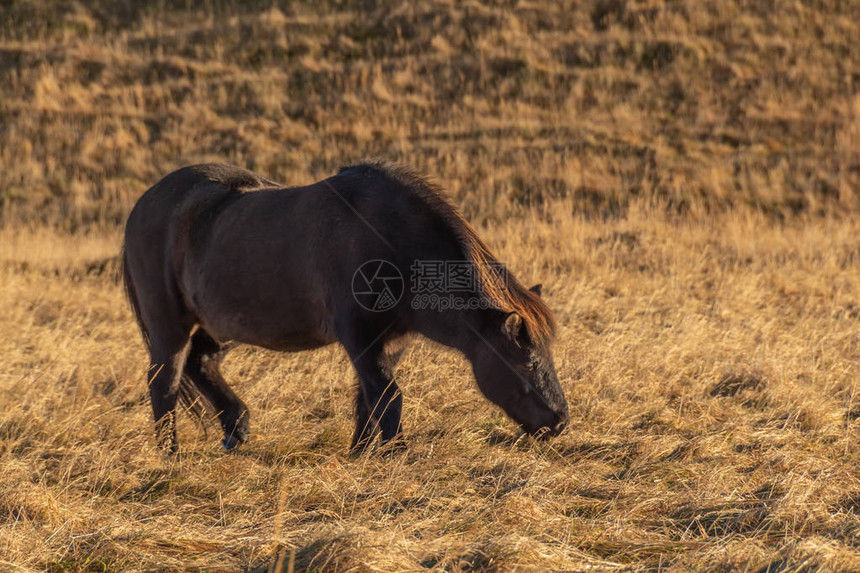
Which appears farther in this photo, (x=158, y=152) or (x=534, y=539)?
(x=158, y=152)

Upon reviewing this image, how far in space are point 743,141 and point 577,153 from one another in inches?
153

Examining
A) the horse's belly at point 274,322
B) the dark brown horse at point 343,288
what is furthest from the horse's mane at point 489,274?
the horse's belly at point 274,322

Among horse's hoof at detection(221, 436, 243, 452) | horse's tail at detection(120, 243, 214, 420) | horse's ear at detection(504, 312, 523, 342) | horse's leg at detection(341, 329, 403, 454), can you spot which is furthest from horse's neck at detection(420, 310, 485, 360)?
horse's tail at detection(120, 243, 214, 420)

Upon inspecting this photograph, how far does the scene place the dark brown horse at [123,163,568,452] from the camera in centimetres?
455

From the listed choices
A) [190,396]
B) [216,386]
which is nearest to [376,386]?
[216,386]

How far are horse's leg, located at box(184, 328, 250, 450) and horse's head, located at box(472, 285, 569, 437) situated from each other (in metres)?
1.67

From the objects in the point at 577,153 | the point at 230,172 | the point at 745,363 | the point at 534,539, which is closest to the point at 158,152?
the point at 577,153

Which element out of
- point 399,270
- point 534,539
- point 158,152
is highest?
point 399,270

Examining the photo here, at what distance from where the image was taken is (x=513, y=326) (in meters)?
4.45

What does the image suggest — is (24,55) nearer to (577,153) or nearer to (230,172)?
(577,153)

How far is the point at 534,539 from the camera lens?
348 centimetres

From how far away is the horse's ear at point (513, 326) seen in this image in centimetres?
443

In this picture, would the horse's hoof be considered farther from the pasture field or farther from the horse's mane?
the horse's mane

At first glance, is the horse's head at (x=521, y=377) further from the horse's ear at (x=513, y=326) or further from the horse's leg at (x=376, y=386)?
the horse's leg at (x=376, y=386)
